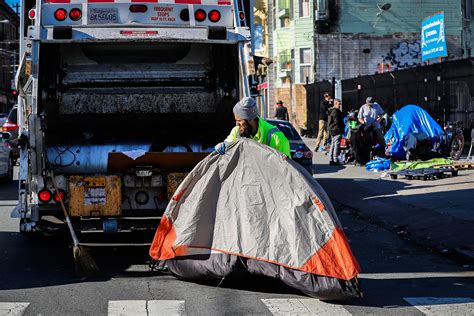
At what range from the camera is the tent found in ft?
24.2

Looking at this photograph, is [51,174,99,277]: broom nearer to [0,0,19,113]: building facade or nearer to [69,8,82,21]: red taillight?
[69,8,82,21]: red taillight

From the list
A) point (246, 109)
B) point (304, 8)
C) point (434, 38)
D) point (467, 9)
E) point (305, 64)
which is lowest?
point (246, 109)

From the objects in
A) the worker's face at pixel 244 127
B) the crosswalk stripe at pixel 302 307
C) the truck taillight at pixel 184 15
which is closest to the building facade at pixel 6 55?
the truck taillight at pixel 184 15

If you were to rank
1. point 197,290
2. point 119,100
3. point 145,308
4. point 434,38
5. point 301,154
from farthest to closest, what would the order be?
1. point 434,38
2. point 301,154
3. point 119,100
4. point 197,290
5. point 145,308

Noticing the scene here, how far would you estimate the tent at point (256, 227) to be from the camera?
290 inches

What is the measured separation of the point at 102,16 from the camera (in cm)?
976

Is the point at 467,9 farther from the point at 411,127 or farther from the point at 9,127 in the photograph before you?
the point at 9,127

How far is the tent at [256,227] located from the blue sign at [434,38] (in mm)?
22452

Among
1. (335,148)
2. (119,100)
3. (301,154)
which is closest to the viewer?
(119,100)

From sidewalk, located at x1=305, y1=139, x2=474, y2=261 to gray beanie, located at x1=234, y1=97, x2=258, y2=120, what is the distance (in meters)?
3.15

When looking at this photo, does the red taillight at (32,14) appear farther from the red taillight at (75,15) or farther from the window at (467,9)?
the window at (467,9)

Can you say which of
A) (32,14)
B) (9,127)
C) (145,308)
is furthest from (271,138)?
(9,127)

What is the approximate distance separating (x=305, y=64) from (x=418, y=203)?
31.4 m

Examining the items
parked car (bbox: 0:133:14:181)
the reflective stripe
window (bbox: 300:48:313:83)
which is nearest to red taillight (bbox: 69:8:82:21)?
the reflective stripe
